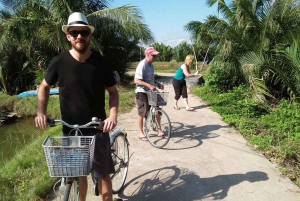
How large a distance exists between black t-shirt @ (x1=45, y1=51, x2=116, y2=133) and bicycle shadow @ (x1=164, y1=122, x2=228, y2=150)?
9.05 feet

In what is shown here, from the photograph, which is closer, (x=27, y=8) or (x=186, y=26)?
(x=27, y=8)

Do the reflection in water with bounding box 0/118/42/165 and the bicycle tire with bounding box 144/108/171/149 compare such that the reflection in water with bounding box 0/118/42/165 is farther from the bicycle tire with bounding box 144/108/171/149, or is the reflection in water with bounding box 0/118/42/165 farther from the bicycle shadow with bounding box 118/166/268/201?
the bicycle shadow with bounding box 118/166/268/201

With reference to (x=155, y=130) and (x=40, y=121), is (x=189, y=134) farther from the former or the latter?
(x=40, y=121)

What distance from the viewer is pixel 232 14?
11.8 meters

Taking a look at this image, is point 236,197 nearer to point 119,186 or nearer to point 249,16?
point 119,186

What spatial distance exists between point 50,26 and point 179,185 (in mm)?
9518

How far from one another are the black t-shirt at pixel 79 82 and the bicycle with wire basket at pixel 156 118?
230 cm

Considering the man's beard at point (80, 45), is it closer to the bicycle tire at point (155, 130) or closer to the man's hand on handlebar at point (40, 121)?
the man's hand on handlebar at point (40, 121)

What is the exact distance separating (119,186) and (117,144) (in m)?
0.54

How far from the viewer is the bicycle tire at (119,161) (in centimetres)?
355

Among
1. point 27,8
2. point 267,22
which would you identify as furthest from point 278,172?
point 27,8

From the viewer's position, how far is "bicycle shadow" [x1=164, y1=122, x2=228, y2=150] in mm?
5320

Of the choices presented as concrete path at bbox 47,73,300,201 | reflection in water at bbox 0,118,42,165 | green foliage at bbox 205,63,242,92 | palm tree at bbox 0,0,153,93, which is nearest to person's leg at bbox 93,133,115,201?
concrete path at bbox 47,73,300,201

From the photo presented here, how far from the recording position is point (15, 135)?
29.0 feet
